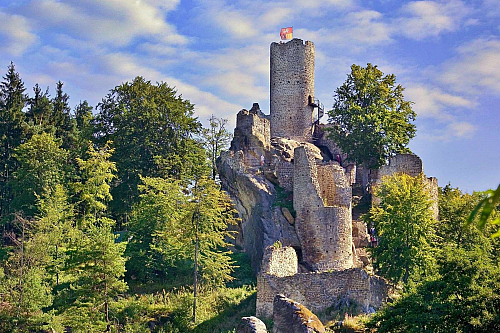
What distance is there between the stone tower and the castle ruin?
6 centimetres

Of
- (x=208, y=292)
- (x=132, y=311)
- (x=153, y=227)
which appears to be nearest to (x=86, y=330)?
(x=132, y=311)

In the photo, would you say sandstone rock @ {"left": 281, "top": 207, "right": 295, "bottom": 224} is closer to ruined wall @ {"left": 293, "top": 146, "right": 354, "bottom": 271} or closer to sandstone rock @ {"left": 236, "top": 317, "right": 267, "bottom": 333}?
ruined wall @ {"left": 293, "top": 146, "right": 354, "bottom": 271}

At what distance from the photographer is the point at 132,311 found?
25.7 meters

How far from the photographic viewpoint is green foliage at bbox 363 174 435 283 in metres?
26.2

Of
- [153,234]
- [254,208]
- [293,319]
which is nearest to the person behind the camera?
[293,319]

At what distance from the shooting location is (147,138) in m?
37.8

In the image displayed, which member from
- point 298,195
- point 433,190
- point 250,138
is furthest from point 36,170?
point 433,190

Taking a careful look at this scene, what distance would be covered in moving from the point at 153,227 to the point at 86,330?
809 centimetres

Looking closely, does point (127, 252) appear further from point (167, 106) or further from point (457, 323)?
point (457, 323)

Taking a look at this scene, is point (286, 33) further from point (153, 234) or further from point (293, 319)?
point (293, 319)

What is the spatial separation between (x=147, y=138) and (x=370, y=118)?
12.7 meters

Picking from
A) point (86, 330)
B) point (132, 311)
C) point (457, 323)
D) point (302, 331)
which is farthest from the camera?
point (132, 311)

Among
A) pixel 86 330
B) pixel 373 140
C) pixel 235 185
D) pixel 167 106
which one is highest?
pixel 167 106

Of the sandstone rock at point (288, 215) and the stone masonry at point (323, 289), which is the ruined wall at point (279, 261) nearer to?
the stone masonry at point (323, 289)
